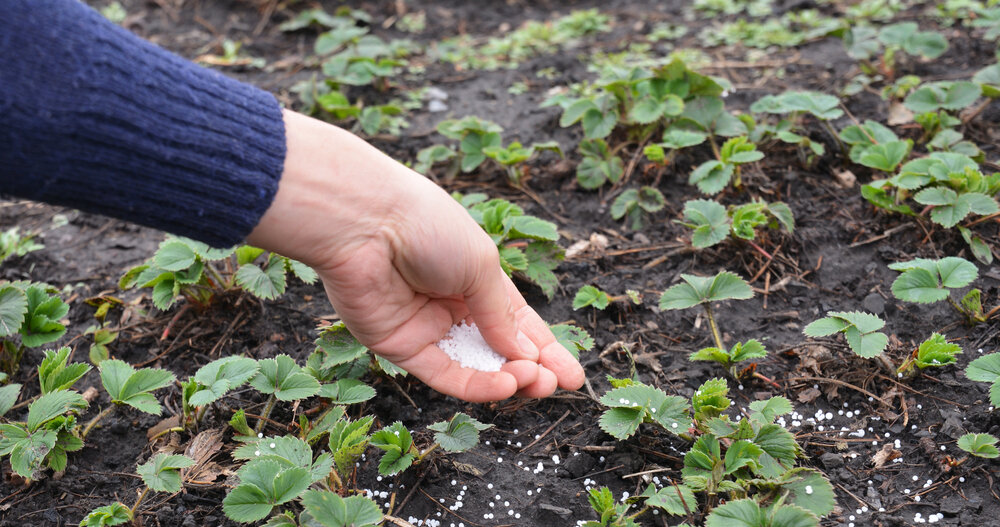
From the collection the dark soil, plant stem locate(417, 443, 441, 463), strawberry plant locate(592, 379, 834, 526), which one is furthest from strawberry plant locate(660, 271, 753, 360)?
plant stem locate(417, 443, 441, 463)

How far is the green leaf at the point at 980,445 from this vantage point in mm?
1968

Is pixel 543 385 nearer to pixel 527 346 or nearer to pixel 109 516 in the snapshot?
pixel 527 346

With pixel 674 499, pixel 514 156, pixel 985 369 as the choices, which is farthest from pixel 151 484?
pixel 985 369

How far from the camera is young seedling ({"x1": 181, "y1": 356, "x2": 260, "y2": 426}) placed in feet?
6.74

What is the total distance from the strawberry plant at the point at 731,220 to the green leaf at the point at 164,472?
1.83m

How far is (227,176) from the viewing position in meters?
1.75

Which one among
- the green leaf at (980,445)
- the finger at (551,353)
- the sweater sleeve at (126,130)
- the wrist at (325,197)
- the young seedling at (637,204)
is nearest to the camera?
the sweater sleeve at (126,130)

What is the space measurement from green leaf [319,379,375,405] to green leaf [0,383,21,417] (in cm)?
95

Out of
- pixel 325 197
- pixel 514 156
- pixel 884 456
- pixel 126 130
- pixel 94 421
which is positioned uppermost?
pixel 126 130

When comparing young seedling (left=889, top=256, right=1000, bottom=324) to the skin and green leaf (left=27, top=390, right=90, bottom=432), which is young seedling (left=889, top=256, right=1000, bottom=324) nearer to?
the skin

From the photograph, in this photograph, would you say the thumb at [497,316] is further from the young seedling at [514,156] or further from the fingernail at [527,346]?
the young seedling at [514,156]

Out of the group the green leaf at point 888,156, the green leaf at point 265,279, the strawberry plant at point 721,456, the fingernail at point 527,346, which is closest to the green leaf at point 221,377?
the green leaf at point 265,279

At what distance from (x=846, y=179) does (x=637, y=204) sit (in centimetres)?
93

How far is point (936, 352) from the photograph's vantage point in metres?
2.15
